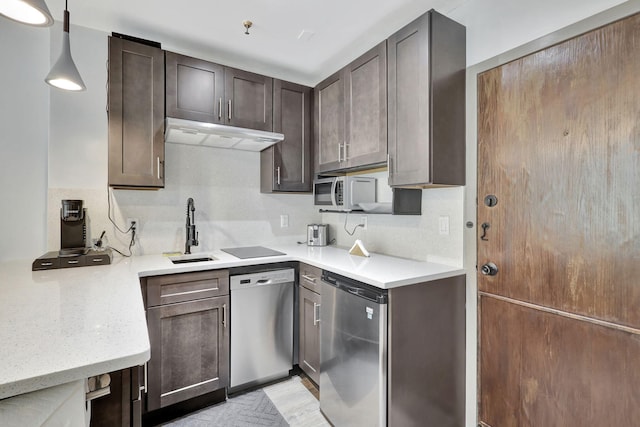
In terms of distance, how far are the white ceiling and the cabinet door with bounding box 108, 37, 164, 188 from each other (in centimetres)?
22

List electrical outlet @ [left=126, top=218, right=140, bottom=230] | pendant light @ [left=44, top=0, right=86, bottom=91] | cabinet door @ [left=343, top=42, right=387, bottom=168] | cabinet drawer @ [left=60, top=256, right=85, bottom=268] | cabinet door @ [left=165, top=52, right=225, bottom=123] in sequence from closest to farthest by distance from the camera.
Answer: pendant light @ [left=44, top=0, right=86, bottom=91]
cabinet drawer @ [left=60, top=256, right=85, bottom=268]
cabinet door @ [left=343, top=42, right=387, bottom=168]
cabinet door @ [left=165, top=52, right=225, bottom=123]
electrical outlet @ [left=126, top=218, right=140, bottom=230]

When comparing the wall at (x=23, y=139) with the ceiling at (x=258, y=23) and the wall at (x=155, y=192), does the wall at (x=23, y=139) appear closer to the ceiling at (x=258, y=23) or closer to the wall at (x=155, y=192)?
the wall at (x=155, y=192)

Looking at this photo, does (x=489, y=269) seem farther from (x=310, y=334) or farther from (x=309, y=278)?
(x=310, y=334)

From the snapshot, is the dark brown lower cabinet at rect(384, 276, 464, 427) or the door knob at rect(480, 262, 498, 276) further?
the door knob at rect(480, 262, 498, 276)

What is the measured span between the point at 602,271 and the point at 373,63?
1.77 metres

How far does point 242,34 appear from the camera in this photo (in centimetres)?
230

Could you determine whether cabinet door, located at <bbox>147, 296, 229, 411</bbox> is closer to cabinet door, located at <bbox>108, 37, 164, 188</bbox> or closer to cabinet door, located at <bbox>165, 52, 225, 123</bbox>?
cabinet door, located at <bbox>108, 37, 164, 188</bbox>

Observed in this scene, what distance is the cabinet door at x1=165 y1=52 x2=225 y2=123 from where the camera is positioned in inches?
89.7

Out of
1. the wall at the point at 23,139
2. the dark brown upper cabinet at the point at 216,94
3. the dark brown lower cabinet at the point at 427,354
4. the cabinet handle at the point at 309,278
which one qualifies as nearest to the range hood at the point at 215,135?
the dark brown upper cabinet at the point at 216,94

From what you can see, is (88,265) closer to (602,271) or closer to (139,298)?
(139,298)

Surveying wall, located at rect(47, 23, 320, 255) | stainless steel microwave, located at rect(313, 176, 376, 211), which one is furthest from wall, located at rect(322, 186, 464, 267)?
wall, located at rect(47, 23, 320, 255)

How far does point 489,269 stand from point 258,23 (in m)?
2.23

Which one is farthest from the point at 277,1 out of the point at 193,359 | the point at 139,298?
the point at 193,359

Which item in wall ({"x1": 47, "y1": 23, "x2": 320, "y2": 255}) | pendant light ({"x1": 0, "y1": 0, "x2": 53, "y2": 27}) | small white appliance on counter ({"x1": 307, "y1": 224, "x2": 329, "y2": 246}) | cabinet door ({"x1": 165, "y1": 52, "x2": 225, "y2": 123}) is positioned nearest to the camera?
pendant light ({"x1": 0, "y1": 0, "x2": 53, "y2": 27})
